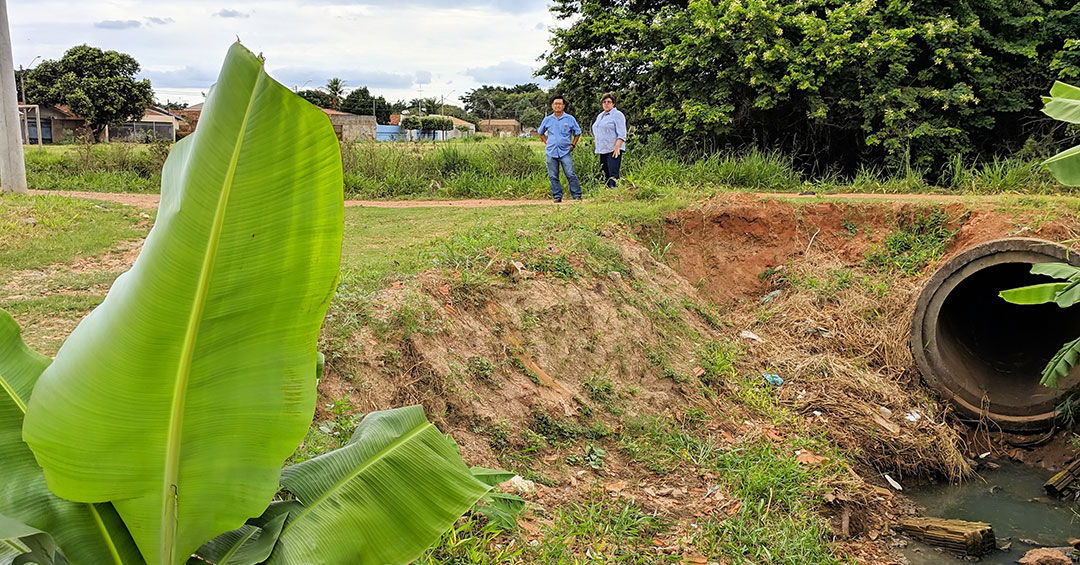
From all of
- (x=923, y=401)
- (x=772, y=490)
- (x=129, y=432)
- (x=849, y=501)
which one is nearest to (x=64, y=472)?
(x=129, y=432)

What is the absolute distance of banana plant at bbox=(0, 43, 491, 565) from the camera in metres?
1.56

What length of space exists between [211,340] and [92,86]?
37.4 meters

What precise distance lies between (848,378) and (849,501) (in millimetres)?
1938

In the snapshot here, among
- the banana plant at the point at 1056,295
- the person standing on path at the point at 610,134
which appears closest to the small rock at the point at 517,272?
the banana plant at the point at 1056,295

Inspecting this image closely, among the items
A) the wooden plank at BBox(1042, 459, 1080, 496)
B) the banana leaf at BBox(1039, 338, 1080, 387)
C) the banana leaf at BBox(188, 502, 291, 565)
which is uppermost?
the banana leaf at BBox(188, 502, 291, 565)

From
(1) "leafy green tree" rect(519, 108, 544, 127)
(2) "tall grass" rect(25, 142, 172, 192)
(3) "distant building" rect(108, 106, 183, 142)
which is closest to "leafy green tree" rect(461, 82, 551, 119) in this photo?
(1) "leafy green tree" rect(519, 108, 544, 127)

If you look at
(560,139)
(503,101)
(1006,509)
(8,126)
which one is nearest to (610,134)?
(560,139)

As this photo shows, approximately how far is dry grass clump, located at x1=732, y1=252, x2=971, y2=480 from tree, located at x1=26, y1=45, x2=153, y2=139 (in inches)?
1307

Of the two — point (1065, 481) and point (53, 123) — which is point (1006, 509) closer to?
point (1065, 481)

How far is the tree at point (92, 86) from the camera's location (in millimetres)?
33188

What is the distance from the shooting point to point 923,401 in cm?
696

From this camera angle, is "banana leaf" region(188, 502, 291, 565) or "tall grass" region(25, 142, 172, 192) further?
"tall grass" region(25, 142, 172, 192)

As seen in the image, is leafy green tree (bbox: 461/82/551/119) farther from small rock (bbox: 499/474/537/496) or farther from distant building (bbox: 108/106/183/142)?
small rock (bbox: 499/474/537/496)

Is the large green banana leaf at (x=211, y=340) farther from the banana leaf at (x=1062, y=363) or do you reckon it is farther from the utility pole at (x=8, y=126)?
the utility pole at (x=8, y=126)
